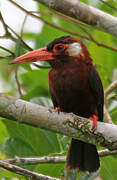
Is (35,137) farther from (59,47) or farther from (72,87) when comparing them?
(59,47)

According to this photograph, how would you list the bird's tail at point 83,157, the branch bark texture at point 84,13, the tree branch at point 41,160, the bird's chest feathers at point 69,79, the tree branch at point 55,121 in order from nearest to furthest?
the tree branch at point 55,121
the branch bark texture at point 84,13
the tree branch at point 41,160
the bird's chest feathers at point 69,79
the bird's tail at point 83,157

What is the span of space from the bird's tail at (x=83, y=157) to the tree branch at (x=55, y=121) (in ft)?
2.21

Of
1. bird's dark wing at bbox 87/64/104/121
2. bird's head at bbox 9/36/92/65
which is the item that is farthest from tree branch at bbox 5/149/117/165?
bird's head at bbox 9/36/92/65

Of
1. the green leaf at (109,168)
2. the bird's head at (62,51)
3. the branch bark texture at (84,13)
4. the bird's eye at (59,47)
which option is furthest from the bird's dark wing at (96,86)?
the branch bark texture at (84,13)

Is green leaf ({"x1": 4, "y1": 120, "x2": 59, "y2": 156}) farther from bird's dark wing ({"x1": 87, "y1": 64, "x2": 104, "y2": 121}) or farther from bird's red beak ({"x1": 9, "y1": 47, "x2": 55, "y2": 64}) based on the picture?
bird's red beak ({"x1": 9, "y1": 47, "x2": 55, "y2": 64})

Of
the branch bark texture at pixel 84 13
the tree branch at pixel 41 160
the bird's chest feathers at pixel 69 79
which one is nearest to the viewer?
the branch bark texture at pixel 84 13

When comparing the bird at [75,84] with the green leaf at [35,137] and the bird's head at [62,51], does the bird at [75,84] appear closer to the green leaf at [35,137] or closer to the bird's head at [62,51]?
the bird's head at [62,51]

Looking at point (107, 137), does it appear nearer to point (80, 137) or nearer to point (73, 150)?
point (80, 137)

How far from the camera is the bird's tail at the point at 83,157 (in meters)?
3.72

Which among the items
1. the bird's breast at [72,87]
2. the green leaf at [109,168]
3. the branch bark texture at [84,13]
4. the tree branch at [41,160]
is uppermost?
the branch bark texture at [84,13]

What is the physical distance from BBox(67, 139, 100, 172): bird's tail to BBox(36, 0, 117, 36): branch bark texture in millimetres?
1274

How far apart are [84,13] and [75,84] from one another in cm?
83

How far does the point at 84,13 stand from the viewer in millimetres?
2971

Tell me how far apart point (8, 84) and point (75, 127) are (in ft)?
10.7
